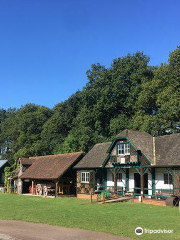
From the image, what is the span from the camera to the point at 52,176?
3247 cm

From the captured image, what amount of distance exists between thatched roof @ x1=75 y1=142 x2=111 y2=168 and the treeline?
7253 millimetres

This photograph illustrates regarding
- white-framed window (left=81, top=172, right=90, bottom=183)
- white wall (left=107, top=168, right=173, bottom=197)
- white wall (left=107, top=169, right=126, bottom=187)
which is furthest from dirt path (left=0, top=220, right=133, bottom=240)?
white-framed window (left=81, top=172, right=90, bottom=183)

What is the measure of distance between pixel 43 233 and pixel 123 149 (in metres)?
16.9

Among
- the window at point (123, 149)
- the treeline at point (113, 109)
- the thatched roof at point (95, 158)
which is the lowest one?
the thatched roof at point (95, 158)

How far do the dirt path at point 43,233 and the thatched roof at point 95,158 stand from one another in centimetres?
1662

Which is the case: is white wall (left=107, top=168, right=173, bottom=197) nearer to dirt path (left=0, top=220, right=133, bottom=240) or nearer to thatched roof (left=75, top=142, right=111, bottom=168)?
thatched roof (left=75, top=142, right=111, bottom=168)

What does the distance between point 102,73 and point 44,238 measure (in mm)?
38249

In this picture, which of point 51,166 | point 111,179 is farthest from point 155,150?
point 51,166

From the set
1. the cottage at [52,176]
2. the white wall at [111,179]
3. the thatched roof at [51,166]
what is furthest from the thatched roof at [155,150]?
the cottage at [52,176]

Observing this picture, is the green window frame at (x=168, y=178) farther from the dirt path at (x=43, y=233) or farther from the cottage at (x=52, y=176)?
the dirt path at (x=43, y=233)

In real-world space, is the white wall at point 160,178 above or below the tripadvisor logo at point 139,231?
above

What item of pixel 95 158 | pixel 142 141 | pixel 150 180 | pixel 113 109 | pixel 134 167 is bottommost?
pixel 150 180

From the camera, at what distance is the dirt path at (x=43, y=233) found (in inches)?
457

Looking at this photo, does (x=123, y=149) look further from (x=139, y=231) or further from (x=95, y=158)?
(x=139, y=231)
